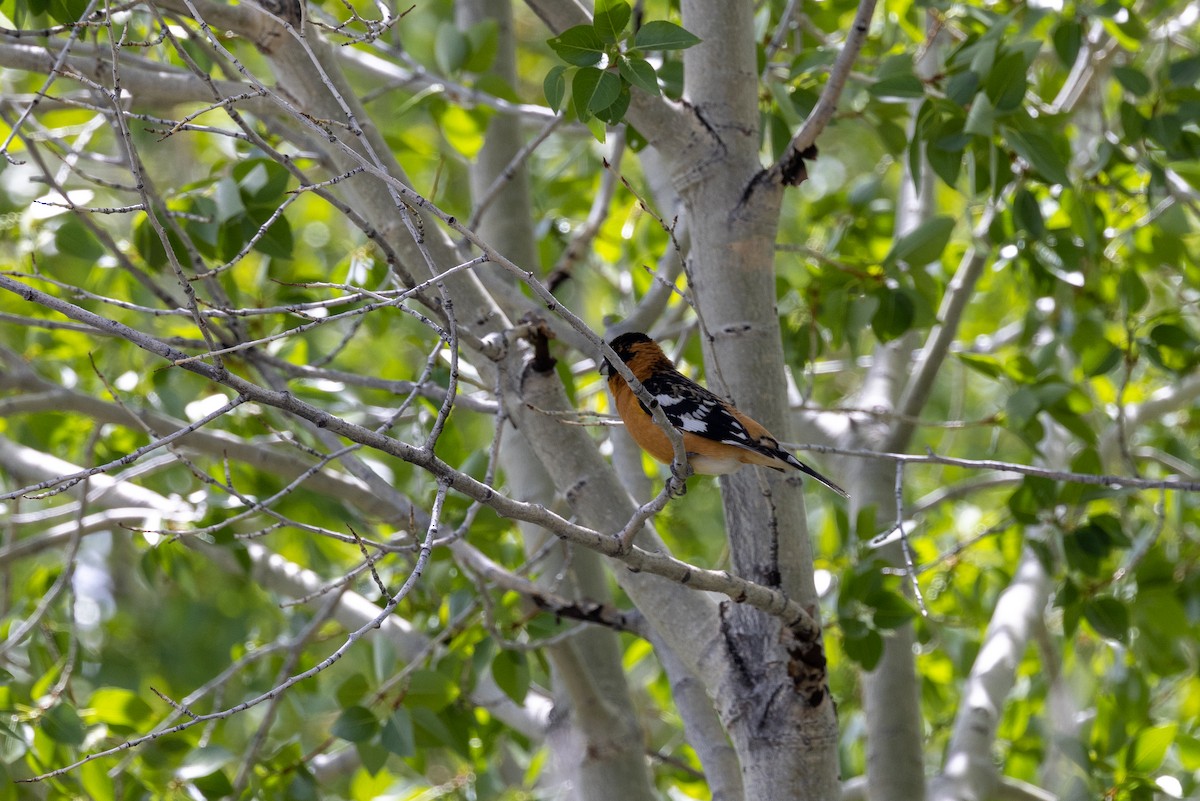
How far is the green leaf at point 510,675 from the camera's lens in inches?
132

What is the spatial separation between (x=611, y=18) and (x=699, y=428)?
1067mm

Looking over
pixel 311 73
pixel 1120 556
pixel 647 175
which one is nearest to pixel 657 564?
pixel 311 73

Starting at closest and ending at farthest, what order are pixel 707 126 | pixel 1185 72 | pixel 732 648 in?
pixel 732 648 < pixel 707 126 < pixel 1185 72

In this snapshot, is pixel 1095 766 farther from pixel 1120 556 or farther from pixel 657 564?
pixel 657 564

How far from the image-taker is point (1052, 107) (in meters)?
4.06

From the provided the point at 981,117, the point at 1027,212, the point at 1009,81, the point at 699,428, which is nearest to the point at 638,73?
the point at 699,428

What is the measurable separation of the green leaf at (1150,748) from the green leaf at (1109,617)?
312 mm

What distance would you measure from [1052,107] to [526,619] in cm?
275

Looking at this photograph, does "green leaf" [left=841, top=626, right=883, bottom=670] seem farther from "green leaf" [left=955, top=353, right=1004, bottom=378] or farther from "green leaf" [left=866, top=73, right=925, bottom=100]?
"green leaf" [left=866, top=73, right=925, bottom=100]

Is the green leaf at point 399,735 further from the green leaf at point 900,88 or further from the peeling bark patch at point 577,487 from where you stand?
the green leaf at point 900,88

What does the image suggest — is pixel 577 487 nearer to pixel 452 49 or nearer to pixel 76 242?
pixel 452 49

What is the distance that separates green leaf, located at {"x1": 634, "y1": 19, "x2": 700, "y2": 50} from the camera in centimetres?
242

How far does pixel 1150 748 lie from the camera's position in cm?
341

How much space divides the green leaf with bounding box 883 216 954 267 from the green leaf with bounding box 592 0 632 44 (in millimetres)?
1333
